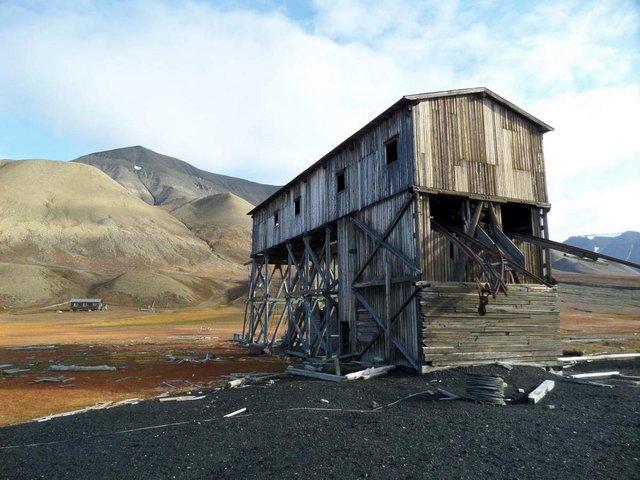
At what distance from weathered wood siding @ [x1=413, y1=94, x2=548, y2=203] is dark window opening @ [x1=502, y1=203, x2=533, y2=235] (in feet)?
1.90

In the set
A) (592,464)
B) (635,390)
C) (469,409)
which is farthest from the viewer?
(635,390)

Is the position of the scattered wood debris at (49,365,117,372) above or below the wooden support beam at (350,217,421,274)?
below

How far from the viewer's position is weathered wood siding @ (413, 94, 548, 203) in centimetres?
1659

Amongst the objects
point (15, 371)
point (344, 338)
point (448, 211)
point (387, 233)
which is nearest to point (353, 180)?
point (387, 233)

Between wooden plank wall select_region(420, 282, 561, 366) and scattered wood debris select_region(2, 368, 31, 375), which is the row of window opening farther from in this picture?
scattered wood debris select_region(2, 368, 31, 375)

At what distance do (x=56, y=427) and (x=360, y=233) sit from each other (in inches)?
498

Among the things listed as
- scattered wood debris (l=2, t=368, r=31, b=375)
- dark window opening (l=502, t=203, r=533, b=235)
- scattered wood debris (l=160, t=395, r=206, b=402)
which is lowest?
scattered wood debris (l=2, t=368, r=31, b=375)

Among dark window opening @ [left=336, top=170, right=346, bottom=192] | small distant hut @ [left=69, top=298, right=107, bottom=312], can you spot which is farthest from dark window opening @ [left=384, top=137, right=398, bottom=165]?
small distant hut @ [left=69, top=298, right=107, bottom=312]

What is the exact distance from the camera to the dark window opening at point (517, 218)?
18.6m

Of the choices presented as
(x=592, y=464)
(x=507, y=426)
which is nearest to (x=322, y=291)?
(x=507, y=426)

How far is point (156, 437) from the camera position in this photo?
9125mm

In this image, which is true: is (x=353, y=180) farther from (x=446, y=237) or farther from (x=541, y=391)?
(x=541, y=391)

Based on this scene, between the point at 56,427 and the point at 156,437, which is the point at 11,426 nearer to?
the point at 56,427

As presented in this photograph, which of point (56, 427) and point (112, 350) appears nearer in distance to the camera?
point (56, 427)
